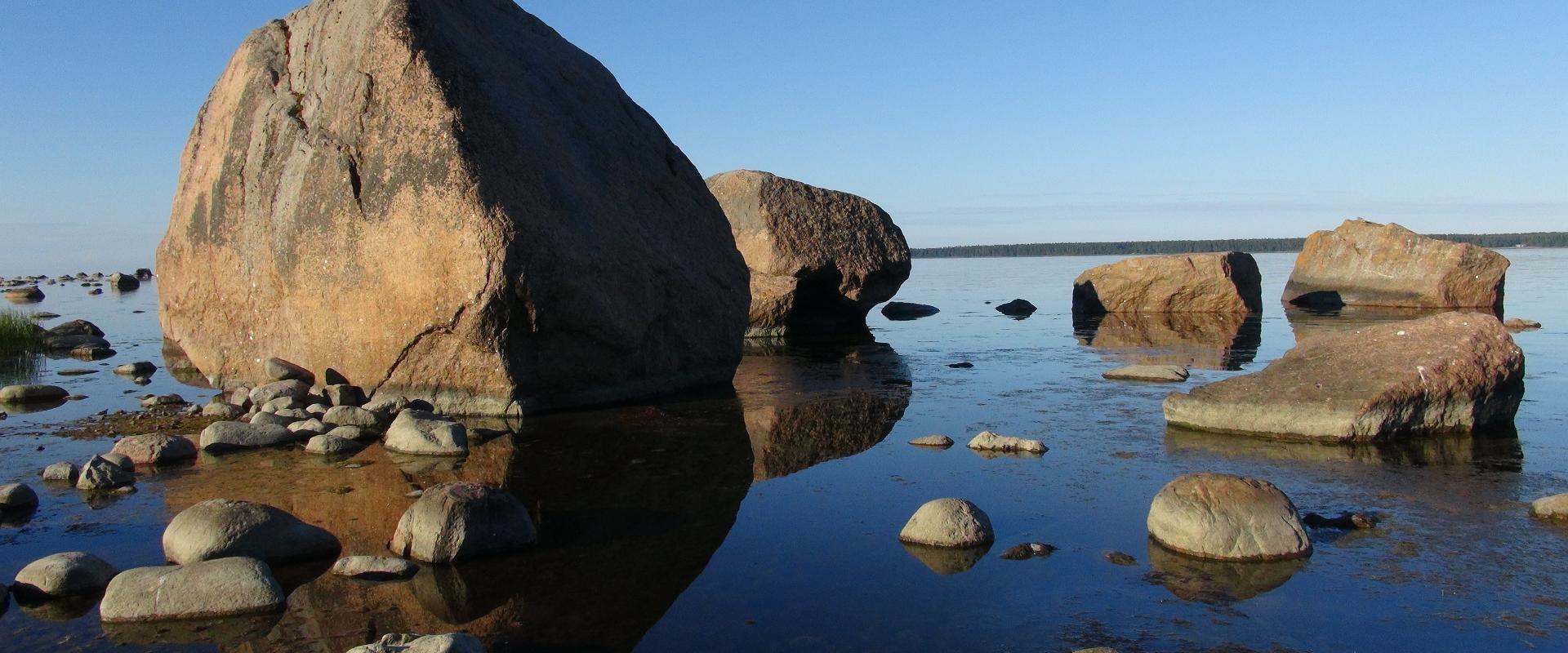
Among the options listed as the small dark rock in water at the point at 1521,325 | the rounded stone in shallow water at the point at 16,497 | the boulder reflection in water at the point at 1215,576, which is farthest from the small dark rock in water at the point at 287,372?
the small dark rock in water at the point at 1521,325

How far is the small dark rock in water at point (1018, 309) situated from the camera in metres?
24.0

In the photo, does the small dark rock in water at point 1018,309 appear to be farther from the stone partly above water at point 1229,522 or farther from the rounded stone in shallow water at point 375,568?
the rounded stone in shallow water at point 375,568

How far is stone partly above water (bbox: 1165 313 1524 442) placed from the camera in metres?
8.06

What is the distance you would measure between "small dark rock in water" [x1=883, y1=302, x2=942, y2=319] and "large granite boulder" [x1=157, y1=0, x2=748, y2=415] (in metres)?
12.4

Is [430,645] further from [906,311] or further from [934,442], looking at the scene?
[906,311]

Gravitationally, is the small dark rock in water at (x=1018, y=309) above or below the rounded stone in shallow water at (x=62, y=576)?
below

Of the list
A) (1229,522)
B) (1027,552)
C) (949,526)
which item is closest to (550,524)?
(949,526)

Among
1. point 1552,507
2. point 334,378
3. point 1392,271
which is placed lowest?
point 1552,507

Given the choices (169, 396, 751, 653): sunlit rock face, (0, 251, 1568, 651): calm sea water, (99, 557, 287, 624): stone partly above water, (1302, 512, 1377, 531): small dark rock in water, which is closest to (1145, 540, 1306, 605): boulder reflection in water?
(0, 251, 1568, 651): calm sea water

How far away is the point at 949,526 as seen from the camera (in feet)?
18.8

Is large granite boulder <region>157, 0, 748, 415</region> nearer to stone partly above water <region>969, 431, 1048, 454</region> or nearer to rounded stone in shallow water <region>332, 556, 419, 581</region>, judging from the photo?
stone partly above water <region>969, 431, 1048, 454</region>

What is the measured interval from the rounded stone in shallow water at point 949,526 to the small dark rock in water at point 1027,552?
0.65 feet

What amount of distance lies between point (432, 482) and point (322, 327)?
149 inches

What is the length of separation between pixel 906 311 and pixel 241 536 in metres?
20.5
